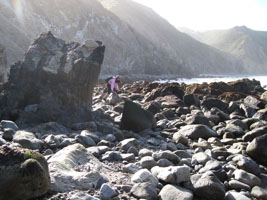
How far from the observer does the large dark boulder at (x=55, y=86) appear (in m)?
7.16

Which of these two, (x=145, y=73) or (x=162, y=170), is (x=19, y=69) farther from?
(x=145, y=73)

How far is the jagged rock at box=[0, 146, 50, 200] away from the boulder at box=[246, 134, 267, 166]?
3837mm

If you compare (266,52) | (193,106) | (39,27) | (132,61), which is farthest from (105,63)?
(266,52)

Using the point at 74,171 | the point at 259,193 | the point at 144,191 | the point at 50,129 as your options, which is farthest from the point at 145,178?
the point at 50,129

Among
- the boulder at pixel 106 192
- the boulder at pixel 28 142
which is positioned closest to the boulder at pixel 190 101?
the boulder at pixel 28 142

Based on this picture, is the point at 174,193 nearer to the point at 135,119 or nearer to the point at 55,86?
the point at 135,119

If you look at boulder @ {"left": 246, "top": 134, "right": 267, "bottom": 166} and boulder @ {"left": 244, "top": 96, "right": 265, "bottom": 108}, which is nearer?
boulder @ {"left": 246, "top": 134, "right": 267, "bottom": 166}

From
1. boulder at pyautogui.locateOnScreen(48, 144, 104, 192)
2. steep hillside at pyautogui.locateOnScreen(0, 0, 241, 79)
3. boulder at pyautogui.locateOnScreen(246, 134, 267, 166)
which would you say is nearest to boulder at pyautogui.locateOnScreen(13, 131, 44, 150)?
boulder at pyautogui.locateOnScreen(48, 144, 104, 192)

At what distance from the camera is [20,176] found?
2.58 meters

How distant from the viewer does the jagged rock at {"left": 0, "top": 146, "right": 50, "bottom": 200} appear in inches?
100

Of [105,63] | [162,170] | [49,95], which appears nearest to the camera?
[162,170]

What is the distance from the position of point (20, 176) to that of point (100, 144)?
113 inches

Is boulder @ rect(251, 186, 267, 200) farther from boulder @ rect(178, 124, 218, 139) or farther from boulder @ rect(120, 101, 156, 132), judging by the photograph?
boulder @ rect(120, 101, 156, 132)

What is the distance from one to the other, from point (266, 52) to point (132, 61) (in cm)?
15944
